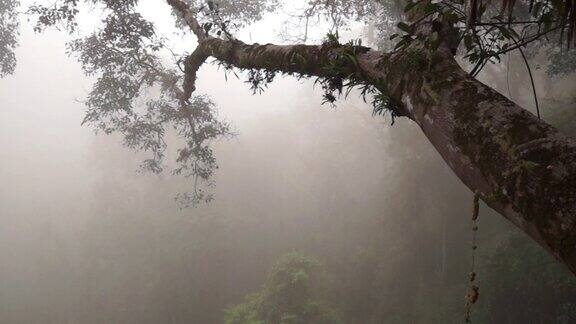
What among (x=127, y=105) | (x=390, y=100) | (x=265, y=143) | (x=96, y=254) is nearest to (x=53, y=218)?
(x=96, y=254)

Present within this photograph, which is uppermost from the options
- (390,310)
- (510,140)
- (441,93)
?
(390,310)

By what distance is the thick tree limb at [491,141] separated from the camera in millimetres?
963

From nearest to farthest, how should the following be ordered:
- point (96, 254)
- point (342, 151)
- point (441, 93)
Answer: point (441, 93) < point (96, 254) < point (342, 151)

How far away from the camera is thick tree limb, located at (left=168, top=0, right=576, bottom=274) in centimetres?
96

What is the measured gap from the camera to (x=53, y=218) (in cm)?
2170

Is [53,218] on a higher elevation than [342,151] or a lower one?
lower

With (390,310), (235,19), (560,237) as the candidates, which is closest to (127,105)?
(235,19)

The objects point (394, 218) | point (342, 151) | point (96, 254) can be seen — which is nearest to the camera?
point (394, 218)

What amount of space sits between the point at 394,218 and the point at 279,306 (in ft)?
16.6

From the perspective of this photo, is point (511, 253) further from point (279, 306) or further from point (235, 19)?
point (235, 19)

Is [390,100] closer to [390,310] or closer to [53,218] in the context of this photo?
[390,310]

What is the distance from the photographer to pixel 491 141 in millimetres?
1152

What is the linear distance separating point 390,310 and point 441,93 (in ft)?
38.5

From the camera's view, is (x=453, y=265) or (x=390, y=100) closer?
(x=390, y=100)
